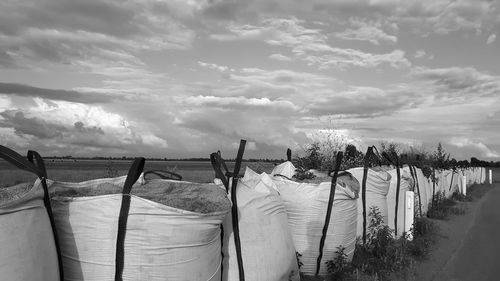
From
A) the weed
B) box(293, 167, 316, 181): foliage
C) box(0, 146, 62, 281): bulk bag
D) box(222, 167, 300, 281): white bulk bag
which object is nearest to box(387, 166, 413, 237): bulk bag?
box(293, 167, 316, 181): foliage

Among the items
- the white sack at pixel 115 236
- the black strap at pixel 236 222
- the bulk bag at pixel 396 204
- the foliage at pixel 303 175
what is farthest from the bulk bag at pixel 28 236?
the bulk bag at pixel 396 204

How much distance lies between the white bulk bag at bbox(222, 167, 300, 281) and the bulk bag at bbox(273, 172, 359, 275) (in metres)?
1.07

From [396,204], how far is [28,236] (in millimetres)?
7734

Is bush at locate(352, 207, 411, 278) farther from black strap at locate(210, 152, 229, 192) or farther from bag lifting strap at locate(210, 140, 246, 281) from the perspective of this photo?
black strap at locate(210, 152, 229, 192)

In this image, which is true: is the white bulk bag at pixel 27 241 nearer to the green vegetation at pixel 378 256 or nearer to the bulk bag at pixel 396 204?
the green vegetation at pixel 378 256

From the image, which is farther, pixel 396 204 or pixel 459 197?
pixel 459 197

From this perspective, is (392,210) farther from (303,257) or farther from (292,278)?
(292,278)

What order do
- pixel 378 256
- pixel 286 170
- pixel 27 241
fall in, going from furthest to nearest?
1. pixel 286 170
2. pixel 378 256
3. pixel 27 241

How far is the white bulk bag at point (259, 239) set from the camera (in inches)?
178

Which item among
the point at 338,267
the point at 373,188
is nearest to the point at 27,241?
the point at 338,267

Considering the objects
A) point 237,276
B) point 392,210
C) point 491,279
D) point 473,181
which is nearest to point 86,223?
point 237,276

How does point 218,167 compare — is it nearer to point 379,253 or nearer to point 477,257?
A: point 379,253

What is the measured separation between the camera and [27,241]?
9.20 ft

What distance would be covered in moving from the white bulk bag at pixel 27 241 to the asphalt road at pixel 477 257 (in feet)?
18.7
